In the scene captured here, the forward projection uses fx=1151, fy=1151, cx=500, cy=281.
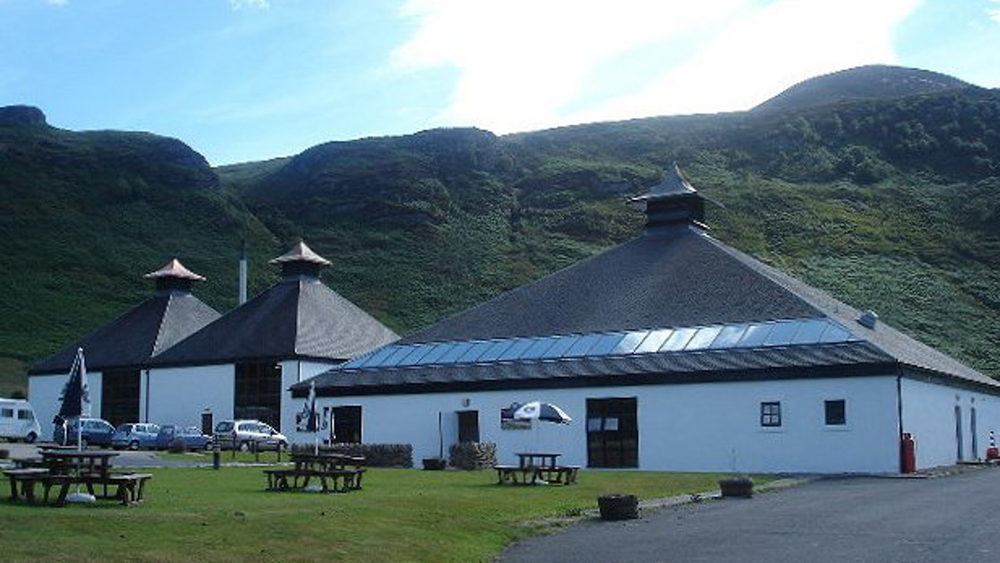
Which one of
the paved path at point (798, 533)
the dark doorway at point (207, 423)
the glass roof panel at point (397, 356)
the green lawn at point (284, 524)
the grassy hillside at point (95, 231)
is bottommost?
the paved path at point (798, 533)

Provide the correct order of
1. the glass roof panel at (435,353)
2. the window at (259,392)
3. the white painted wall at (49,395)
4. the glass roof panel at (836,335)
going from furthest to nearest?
the white painted wall at (49,395), the window at (259,392), the glass roof panel at (435,353), the glass roof panel at (836,335)

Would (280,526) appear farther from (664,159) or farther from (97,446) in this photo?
(664,159)

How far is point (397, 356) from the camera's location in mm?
45469

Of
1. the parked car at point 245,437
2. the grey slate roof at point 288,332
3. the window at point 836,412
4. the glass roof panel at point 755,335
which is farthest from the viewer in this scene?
the grey slate roof at point 288,332

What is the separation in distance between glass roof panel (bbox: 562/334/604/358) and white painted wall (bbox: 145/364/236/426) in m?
22.0

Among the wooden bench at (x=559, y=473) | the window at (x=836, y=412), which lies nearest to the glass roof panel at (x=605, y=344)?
the window at (x=836, y=412)

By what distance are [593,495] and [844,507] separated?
211 inches

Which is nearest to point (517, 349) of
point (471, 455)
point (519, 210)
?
point (471, 455)

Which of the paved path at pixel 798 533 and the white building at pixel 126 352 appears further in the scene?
the white building at pixel 126 352

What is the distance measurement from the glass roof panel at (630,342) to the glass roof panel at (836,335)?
259 inches

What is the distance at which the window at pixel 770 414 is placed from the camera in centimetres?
3534

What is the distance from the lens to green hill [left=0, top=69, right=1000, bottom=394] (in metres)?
96.2

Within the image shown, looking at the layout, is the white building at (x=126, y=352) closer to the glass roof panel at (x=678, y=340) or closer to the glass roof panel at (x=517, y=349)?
the glass roof panel at (x=517, y=349)

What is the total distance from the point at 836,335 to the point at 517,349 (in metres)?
11.8
